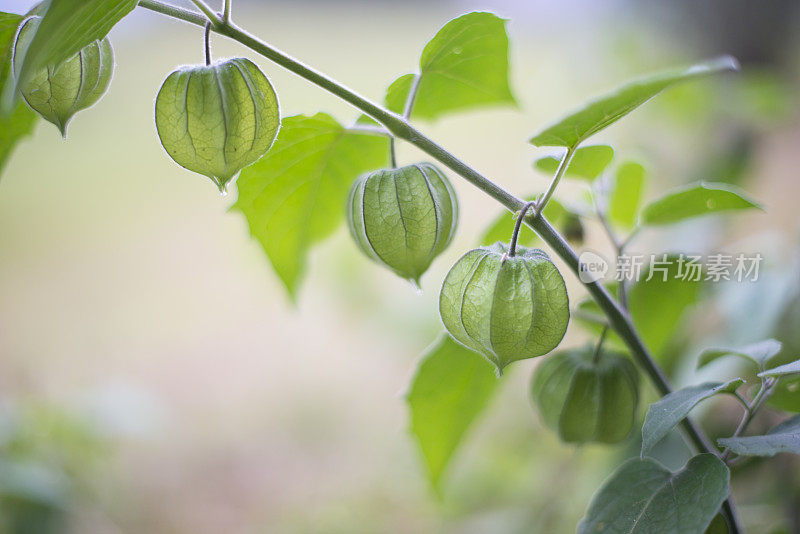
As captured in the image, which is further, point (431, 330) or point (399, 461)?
point (399, 461)

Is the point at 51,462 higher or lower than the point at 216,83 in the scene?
lower

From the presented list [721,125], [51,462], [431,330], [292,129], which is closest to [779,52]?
[721,125]

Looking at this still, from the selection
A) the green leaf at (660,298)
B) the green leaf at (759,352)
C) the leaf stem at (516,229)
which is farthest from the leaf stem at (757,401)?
the leaf stem at (516,229)

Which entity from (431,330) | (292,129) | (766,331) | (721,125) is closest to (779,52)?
(721,125)

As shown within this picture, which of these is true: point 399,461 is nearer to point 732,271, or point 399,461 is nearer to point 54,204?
point 732,271

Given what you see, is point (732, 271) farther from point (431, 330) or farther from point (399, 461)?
point (399, 461)

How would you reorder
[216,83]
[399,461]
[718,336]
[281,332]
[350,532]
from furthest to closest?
[281,332], [399,461], [350,532], [718,336], [216,83]

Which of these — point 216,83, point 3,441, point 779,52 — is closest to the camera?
point 216,83

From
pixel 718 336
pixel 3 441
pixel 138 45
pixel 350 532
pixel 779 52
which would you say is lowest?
pixel 350 532

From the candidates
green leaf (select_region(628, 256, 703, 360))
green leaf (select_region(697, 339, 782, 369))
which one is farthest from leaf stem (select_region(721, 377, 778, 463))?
green leaf (select_region(628, 256, 703, 360))
